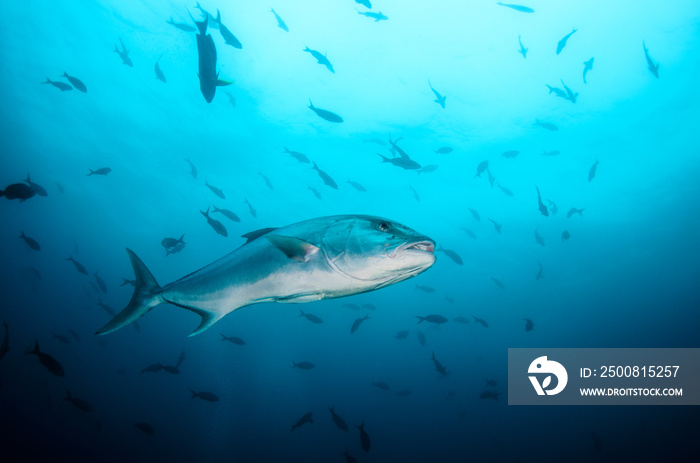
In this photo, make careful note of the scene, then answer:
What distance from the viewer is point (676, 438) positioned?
31.9 meters

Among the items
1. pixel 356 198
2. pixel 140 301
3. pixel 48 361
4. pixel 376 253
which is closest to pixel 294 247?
pixel 376 253

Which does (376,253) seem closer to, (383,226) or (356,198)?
(383,226)

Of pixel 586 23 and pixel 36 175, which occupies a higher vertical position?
pixel 586 23

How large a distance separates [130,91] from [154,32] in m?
6.38

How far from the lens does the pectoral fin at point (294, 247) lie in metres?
1.78

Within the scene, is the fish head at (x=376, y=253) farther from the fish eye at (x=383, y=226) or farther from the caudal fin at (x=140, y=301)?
the caudal fin at (x=140, y=301)

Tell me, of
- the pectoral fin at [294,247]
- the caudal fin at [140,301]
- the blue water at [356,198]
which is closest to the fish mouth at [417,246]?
the pectoral fin at [294,247]

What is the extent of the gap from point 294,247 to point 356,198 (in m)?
33.2

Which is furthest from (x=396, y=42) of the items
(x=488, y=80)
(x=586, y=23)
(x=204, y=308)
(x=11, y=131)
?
(x=11, y=131)

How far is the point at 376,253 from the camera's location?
1758 mm

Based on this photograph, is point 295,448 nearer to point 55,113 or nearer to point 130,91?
point 130,91

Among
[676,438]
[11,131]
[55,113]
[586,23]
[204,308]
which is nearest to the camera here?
[204,308]

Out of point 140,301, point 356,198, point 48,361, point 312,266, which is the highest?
point 312,266

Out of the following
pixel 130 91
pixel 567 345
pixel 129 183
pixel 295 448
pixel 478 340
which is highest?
pixel 130 91
